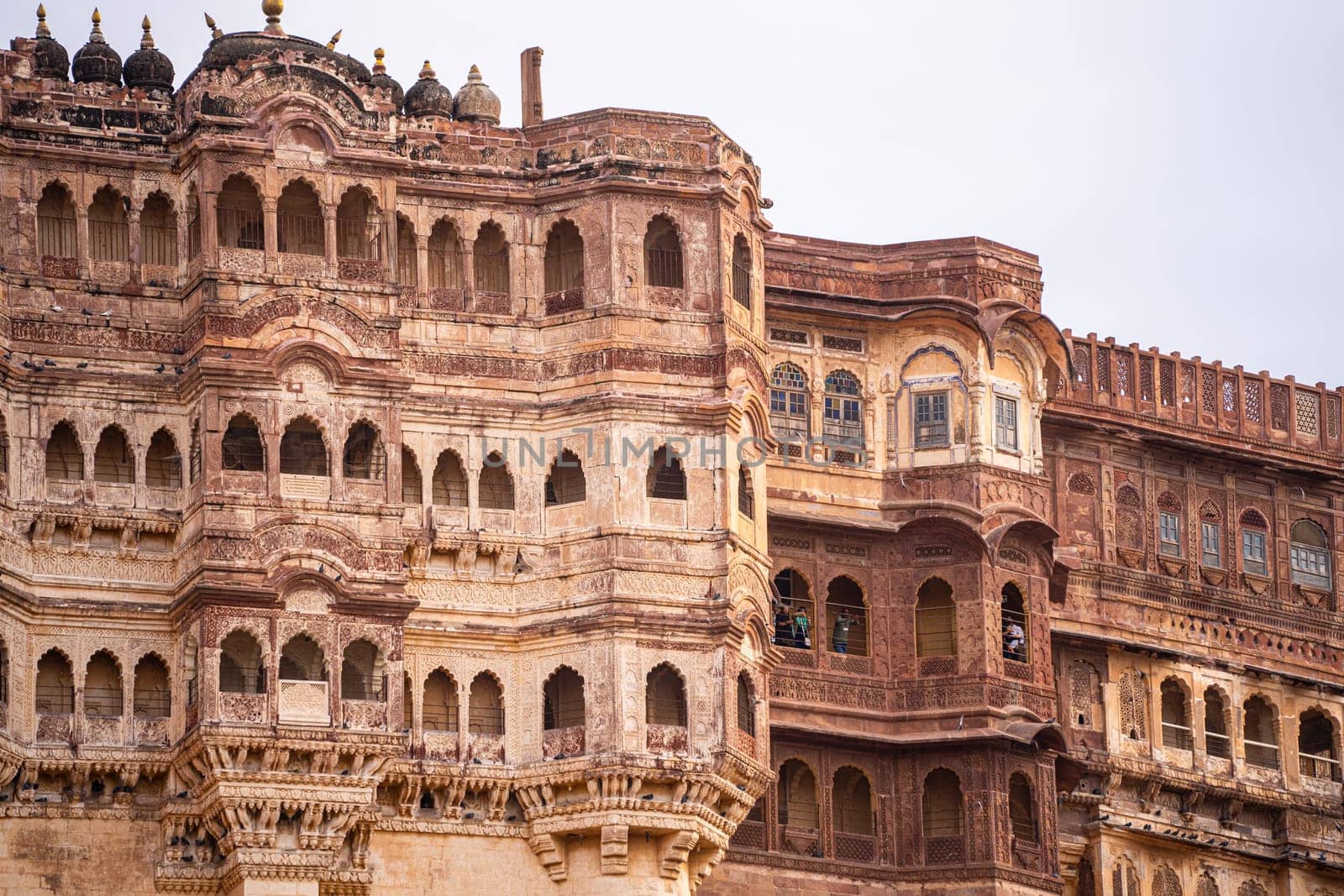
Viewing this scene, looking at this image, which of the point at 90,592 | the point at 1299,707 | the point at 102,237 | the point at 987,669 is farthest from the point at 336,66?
the point at 1299,707

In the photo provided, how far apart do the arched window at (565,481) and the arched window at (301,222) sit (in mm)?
4469

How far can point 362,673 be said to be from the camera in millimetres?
60594

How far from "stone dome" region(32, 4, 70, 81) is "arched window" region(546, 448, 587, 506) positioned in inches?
353

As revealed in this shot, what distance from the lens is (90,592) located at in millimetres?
60594

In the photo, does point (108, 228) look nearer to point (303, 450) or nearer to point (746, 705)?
point (303, 450)

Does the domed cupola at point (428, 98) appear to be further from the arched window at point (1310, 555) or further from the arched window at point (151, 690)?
the arched window at point (1310, 555)

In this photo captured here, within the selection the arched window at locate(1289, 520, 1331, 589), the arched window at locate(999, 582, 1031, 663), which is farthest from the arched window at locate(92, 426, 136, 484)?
the arched window at locate(1289, 520, 1331, 589)

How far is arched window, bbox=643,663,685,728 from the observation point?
61312 millimetres

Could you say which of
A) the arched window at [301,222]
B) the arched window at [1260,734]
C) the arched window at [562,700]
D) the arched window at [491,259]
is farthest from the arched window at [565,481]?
the arched window at [1260,734]

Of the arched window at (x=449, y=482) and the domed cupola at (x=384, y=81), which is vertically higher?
the domed cupola at (x=384, y=81)

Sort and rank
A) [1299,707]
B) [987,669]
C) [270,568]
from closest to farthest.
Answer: [270,568] → [987,669] → [1299,707]

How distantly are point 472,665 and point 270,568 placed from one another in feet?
11.9

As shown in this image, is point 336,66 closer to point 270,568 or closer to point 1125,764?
point 270,568

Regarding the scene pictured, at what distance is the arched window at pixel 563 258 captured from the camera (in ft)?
208
